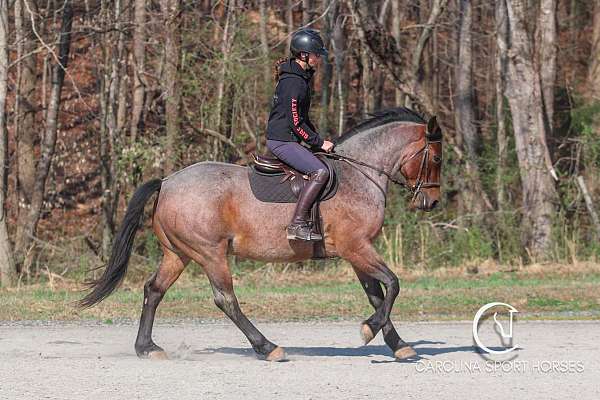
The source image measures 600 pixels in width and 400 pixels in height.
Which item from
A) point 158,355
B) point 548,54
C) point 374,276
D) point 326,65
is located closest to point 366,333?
point 374,276

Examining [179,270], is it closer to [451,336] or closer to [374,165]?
[374,165]

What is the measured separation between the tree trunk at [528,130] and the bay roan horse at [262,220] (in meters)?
11.5

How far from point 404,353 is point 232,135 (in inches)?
495

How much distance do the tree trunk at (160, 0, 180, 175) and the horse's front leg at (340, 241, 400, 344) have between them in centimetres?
1155

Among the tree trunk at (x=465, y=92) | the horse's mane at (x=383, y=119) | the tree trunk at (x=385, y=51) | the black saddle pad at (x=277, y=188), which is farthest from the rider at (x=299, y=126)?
the tree trunk at (x=465, y=92)

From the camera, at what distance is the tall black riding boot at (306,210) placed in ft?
34.5

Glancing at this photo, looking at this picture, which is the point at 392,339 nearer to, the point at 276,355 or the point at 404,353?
the point at 404,353

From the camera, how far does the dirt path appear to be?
866 cm

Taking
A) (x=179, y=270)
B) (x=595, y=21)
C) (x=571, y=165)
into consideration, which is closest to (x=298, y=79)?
(x=179, y=270)

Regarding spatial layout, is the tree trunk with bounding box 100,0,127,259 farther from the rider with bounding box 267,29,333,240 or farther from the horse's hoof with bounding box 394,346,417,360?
the horse's hoof with bounding box 394,346,417,360

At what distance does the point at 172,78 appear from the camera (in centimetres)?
2214

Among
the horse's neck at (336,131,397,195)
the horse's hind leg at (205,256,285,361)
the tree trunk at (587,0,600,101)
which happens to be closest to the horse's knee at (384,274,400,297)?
the horse's neck at (336,131,397,195)

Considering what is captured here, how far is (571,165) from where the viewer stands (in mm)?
24141

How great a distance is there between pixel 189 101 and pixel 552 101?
994cm
